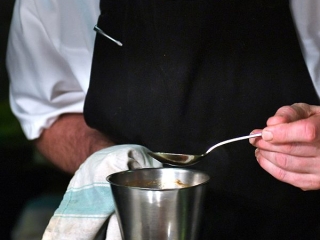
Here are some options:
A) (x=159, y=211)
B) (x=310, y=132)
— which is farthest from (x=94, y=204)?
(x=310, y=132)

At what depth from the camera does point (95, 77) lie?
1.19 metres

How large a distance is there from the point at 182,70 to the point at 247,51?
0.36ft

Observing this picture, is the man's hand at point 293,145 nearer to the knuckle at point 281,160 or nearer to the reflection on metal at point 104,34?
the knuckle at point 281,160

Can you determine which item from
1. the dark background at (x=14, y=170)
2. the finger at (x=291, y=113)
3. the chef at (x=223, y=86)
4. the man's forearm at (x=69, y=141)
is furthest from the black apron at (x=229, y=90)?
the dark background at (x=14, y=170)

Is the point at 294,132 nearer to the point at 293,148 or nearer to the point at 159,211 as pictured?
the point at 293,148

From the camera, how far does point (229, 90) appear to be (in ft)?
3.46

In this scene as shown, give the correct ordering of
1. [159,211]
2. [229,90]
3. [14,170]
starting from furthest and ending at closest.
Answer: [14,170] → [229,90] → [159,211]

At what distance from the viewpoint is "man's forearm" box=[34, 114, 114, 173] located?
129 centimetres

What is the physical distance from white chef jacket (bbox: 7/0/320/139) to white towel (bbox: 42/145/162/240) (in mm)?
348

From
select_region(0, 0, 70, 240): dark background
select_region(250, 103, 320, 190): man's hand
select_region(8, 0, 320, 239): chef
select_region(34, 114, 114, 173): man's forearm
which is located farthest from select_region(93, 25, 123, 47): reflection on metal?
select_region(0, 0, 70, 240): dark background

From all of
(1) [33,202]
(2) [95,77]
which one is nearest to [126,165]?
(2) [95,77]

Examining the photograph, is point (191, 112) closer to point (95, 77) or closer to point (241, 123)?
point (241, 123)

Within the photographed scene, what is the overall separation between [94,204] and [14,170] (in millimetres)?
862

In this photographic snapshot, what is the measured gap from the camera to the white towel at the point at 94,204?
2.96ft
